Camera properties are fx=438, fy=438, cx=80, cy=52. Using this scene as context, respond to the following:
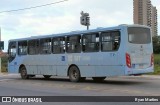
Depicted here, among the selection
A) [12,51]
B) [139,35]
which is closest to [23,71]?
[12,51]

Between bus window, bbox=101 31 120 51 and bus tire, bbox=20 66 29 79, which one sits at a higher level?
bus window, bbox=101 31 120 51

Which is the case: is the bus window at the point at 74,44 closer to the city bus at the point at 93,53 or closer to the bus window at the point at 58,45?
Answer: the city bus at the point at 93,53

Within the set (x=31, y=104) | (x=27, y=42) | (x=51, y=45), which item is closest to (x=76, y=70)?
(x=51, y=45)

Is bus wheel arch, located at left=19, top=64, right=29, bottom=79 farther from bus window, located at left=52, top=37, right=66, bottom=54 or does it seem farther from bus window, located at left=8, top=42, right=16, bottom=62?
bus window, located at left=52, top=37, right=66, bottom=54

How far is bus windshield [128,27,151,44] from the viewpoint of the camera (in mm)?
21141

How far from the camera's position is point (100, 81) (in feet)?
78.5

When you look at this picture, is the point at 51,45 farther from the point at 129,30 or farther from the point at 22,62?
the point at 129,30

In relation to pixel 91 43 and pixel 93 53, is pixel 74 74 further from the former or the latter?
pixel 91 43

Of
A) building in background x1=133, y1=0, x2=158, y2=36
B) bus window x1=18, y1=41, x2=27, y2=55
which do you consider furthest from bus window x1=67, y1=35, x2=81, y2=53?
building in background x1=133, y1=0, x2=158, y2=36

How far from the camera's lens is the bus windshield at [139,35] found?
2114 centimetres

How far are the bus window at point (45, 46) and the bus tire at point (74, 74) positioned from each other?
240 centimetres

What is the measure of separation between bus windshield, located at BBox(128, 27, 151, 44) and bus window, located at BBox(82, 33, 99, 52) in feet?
6.27

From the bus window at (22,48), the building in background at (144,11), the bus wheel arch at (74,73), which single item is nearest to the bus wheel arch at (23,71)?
the bus window at (22,48)

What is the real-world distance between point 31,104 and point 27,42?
573 inches
